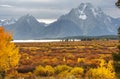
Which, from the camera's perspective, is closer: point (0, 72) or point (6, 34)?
point (6, 34)

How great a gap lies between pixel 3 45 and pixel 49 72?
22.4 m

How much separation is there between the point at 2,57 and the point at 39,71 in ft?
71.6

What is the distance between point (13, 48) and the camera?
49312 millimetres

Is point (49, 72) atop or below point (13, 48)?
below

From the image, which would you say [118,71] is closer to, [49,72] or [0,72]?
[0,72]

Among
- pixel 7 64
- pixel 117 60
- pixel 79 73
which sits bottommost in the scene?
pixel 79 73

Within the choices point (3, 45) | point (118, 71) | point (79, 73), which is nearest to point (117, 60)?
point (118, 71)

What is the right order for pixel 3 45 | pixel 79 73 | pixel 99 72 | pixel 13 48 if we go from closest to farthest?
pixel 3 45
pixel 13 48
pixel 99 72
pixel 79 73

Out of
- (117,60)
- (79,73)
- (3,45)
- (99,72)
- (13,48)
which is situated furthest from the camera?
(79,73)

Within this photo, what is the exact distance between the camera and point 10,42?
48.5 m

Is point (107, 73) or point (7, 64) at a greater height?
point (7, 64)

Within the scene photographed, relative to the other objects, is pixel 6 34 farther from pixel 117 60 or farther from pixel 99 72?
pixel 117 60

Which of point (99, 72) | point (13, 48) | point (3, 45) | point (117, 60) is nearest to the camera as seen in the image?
point (117, 60)

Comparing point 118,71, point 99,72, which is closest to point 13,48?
point 99,72
